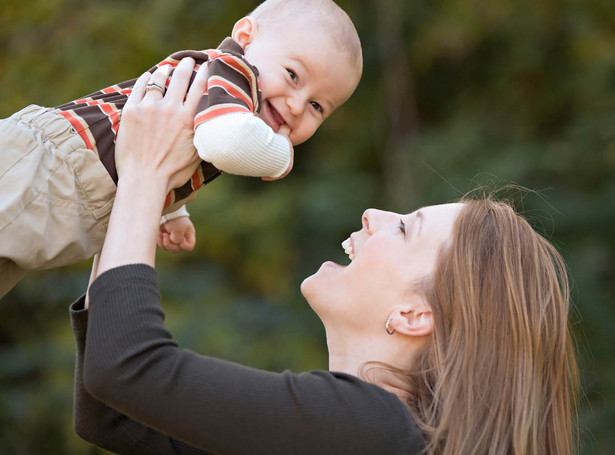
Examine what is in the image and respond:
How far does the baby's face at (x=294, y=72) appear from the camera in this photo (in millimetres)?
2105

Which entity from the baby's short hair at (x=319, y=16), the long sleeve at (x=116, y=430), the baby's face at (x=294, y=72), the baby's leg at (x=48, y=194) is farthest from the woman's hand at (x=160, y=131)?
the long sleeve at (x=116, y=430)

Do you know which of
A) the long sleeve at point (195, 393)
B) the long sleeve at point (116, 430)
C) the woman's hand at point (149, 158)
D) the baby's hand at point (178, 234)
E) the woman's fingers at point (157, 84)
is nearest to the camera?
the long sleeve at point (195, 393)

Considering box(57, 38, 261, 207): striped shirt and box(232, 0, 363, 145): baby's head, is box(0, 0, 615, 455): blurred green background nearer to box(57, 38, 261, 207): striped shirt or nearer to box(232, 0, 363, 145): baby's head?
box(232, 0, 363, 145): baby's head

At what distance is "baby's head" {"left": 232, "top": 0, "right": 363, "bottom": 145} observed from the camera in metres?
2.12

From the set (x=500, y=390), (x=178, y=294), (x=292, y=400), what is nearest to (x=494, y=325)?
(x=500, y=390)

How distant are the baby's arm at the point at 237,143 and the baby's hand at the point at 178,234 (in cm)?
45

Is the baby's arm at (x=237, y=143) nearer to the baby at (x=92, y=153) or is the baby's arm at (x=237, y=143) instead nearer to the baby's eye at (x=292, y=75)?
the baby at (x=92, y=153)

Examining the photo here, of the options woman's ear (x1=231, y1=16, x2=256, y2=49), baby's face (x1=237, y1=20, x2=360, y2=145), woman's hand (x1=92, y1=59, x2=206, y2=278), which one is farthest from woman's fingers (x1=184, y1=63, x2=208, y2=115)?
woman's ear (x1=231, y1=16, x2=256, y2=49)

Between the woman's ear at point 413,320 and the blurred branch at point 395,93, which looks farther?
the blurred branch at point 395,93

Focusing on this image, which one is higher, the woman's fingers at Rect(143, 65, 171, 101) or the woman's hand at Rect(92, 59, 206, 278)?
the woman's fingers at Rect(143, 65, 171, 101)

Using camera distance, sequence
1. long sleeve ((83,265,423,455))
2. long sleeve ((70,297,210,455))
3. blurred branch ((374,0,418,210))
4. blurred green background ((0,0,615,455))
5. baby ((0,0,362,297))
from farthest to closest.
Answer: blurred branch ((374,0,418,210)), blurred green background ((0,0,615,455)), long sleeve ((70,297,210,455)), baby ((0,0,362,297)), long sleeve ((83,265,423,455))

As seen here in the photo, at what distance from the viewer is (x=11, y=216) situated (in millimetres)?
1665

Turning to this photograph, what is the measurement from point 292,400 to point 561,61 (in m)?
5.27

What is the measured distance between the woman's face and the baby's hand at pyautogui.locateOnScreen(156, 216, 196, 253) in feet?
1.55
